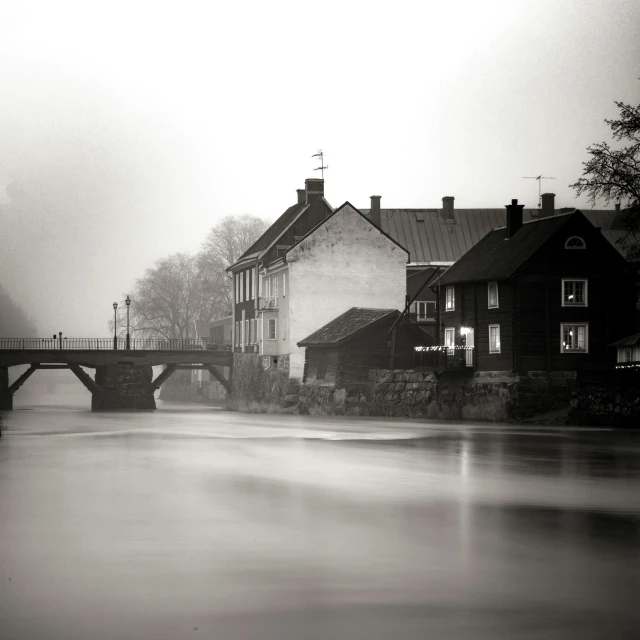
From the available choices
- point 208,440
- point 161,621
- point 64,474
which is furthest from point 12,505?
point 208,440

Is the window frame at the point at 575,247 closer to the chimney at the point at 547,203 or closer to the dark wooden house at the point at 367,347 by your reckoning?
the dark wooden house at the point at 367,347

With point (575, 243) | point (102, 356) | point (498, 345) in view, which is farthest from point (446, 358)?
point (102, 356)

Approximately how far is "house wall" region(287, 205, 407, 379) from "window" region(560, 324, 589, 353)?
17.7 m

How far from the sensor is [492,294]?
58188 millimetres

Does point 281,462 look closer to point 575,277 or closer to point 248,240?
point 575,277

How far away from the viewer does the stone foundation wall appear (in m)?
54.4

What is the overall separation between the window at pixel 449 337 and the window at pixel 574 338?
6940 millimetres

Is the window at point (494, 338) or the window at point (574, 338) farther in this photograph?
the window at point (494, 338)

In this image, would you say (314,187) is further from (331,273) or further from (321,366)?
(321,366)

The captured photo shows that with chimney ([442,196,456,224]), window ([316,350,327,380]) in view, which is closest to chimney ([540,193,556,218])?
chimney ([442,196,456,224])

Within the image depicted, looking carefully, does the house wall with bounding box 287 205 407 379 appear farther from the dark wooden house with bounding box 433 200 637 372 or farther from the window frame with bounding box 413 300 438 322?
the dark wooden house with bounding box 433 200 637 372

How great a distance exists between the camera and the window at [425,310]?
73.4 m

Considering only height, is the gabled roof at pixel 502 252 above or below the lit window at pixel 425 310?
above

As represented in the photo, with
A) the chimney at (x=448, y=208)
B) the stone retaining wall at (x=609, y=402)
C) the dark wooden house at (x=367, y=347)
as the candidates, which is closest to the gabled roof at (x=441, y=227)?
the chimney at (x=448, y=208)
